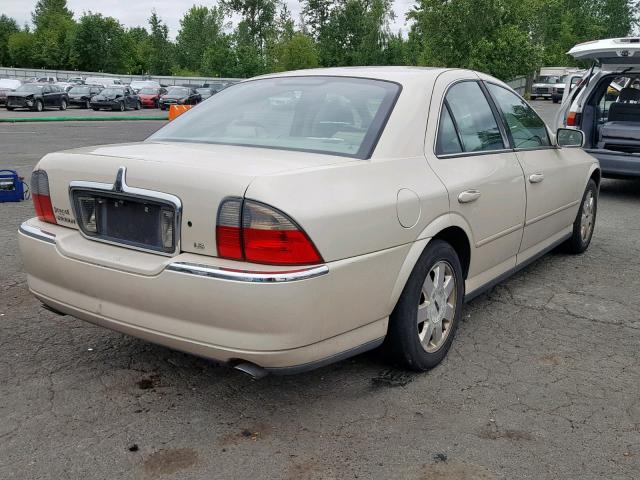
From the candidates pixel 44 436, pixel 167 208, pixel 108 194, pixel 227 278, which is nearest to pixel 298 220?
pixel 227 278

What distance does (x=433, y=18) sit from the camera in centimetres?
4525

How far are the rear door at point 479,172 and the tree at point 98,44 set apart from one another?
78381mm

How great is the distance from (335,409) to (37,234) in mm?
1674

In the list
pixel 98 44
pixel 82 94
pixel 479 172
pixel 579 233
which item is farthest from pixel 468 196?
pixel 98 44

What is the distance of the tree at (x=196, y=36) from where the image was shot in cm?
9264

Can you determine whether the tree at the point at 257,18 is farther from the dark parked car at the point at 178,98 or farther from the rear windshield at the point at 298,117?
the rear windshield at the point at 298,117

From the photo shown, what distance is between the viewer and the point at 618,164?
8922mm

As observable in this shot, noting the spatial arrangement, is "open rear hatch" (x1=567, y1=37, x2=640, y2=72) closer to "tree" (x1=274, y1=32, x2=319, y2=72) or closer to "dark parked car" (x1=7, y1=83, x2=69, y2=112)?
"dark parked car" (x1=7, y1=83, x2=69, y2=112)

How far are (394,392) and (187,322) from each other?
1.14m

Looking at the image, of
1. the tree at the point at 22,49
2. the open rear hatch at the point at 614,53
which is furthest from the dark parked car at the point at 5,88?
the tree at the point at 22,49

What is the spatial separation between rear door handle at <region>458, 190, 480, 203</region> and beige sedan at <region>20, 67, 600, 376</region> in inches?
0.6

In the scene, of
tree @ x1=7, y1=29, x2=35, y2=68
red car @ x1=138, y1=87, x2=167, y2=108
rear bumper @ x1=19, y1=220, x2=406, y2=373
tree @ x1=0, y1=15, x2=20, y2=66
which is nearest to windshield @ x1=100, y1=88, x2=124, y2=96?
red car @ x1=138, y1=87, x2=167, y2=108

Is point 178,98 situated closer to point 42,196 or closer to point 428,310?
point 42,196

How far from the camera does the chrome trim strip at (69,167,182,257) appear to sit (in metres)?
2.82
